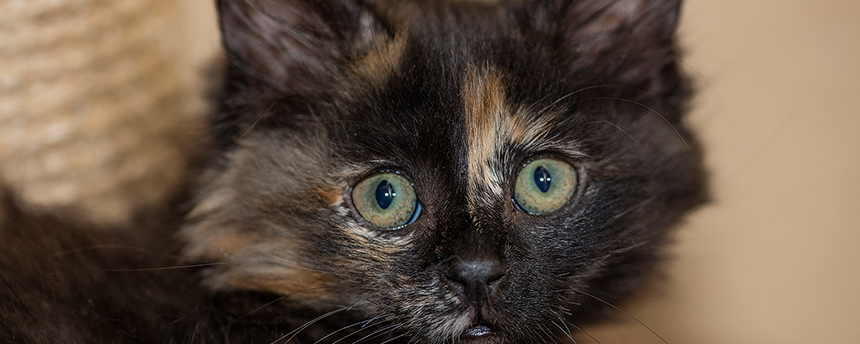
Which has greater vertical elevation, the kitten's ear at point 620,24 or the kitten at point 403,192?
the kitten's ear at point 620,24

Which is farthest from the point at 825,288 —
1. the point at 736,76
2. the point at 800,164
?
the point at 736,76

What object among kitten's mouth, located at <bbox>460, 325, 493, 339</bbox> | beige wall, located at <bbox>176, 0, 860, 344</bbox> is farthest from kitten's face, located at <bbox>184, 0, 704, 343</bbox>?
beige wall, located at <bbox>176, 0, 860, 344</bbox>

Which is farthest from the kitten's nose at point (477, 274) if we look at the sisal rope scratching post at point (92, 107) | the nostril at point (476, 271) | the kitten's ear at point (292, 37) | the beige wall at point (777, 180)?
the beige wall at point (777, 180)

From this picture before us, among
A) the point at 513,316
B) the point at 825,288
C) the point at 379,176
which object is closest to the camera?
the point at 513,316

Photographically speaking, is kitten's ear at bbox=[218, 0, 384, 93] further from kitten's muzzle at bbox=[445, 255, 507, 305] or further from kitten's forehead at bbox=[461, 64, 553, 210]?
kitten's muzzle at bbox=[445, 255, 507, 305]

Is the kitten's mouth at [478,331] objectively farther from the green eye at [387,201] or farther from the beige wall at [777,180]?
the beige wall at [777,180]

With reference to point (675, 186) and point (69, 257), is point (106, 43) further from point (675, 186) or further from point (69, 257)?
point (675, 186)

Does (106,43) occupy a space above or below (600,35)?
below
